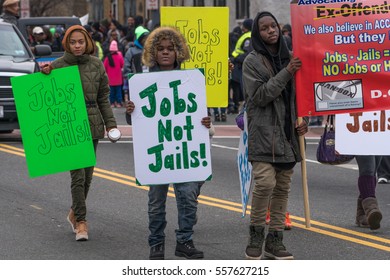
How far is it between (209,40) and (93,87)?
2.71 meters

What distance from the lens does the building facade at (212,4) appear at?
3669 centimetres

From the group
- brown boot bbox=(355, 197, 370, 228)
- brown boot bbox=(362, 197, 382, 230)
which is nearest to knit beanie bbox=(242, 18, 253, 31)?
brown boot bbox=(355, 197, 370, 228)

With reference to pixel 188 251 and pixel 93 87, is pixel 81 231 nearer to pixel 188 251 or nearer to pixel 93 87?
pixel 93 87

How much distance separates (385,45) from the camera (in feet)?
32.0

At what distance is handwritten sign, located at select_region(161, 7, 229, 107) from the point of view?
1285 centimetres

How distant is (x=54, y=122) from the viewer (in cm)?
1034

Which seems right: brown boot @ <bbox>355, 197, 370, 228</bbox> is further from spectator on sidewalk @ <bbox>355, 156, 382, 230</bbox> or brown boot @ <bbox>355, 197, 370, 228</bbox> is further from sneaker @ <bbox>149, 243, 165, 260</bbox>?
sneaker @ <bbox>149, 243, 165, 260</bbox>

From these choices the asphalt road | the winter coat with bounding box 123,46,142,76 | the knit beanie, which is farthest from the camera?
the knit beanie

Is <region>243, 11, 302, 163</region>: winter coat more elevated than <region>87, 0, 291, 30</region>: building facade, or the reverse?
<region>243, 11, 302, 163</region>: winter coat

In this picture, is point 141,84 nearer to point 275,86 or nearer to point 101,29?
point 275,86

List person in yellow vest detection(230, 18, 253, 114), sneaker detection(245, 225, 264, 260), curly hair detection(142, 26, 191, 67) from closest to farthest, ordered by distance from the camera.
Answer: sneaker detection(245, 225, 264, 260)
curly hair detection(142, 26, 191, 67)
person in yellow vest detection(230, 18, 253, 114)

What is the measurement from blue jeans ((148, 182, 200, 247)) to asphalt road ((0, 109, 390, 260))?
35cm

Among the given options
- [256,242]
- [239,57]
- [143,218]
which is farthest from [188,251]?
[239,57]

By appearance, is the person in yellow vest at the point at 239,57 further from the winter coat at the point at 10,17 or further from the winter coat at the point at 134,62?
the winter coat at the point at 10,17
